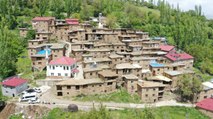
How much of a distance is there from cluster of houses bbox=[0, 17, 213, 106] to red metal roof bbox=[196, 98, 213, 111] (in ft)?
6.65

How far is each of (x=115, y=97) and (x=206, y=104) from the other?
15305 millimetres

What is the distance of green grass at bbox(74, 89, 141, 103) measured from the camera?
156 ft

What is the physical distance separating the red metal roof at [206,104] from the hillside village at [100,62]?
1.90m

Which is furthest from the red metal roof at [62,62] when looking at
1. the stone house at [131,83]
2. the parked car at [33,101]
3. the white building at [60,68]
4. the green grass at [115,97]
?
the stone house at [131,83]

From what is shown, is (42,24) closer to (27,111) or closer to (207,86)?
(27,111)

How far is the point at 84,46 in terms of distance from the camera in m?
62.9

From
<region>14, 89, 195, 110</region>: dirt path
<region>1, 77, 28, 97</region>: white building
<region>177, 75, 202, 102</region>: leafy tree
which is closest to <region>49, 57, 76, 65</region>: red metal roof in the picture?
<region>14, 89, 195, 110</region>: dirt path

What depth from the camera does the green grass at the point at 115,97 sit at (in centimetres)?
4744

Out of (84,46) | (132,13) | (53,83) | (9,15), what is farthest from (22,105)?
(132,13)

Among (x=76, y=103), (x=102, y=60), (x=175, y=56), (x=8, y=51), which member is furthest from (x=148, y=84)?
(x=8, y=51)

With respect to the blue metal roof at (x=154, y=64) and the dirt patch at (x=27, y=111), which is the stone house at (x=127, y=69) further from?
the dirt patch at (x=27, y=111)

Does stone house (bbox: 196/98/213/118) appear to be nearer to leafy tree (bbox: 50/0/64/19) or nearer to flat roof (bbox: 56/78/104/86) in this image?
flat roof (bbox: 56/78/104/86)

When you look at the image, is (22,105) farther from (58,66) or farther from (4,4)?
(4,4)

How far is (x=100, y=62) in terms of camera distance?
55.5 meters
